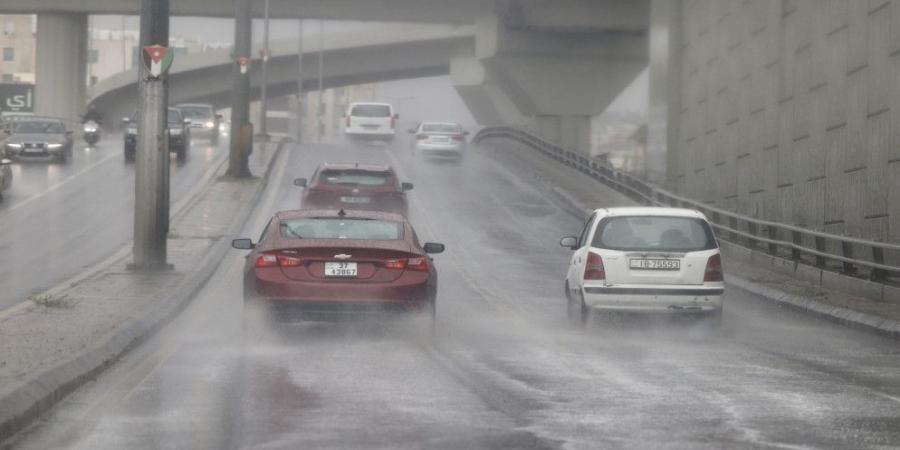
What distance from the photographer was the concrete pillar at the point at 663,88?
45.4 meters

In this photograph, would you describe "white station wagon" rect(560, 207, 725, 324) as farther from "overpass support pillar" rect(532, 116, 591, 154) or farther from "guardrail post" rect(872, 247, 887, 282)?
"overpass support pillar" rect(532, 116, 591, 154)

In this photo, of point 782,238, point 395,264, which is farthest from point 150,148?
point 782,238

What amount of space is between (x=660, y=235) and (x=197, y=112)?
2036 inches

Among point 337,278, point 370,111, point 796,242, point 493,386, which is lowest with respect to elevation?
point 493,386

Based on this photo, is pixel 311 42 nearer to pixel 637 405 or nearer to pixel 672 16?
pixel 672 16

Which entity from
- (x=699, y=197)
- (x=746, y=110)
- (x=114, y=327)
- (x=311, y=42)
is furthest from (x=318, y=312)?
(x=311, y=42)

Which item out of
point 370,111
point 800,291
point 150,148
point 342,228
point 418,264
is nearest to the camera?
point 418,264

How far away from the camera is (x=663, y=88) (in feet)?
155

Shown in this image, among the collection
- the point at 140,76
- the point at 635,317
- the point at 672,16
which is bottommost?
the point at 635,317

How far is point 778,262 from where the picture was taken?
28.3m

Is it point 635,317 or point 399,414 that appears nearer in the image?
point 399,414

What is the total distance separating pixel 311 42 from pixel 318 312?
96302 mm

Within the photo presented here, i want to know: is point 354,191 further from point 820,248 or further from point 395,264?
point 395,264

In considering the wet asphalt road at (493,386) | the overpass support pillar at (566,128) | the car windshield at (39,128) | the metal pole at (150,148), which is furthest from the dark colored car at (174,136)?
the wet asphalt road at (493,386)
